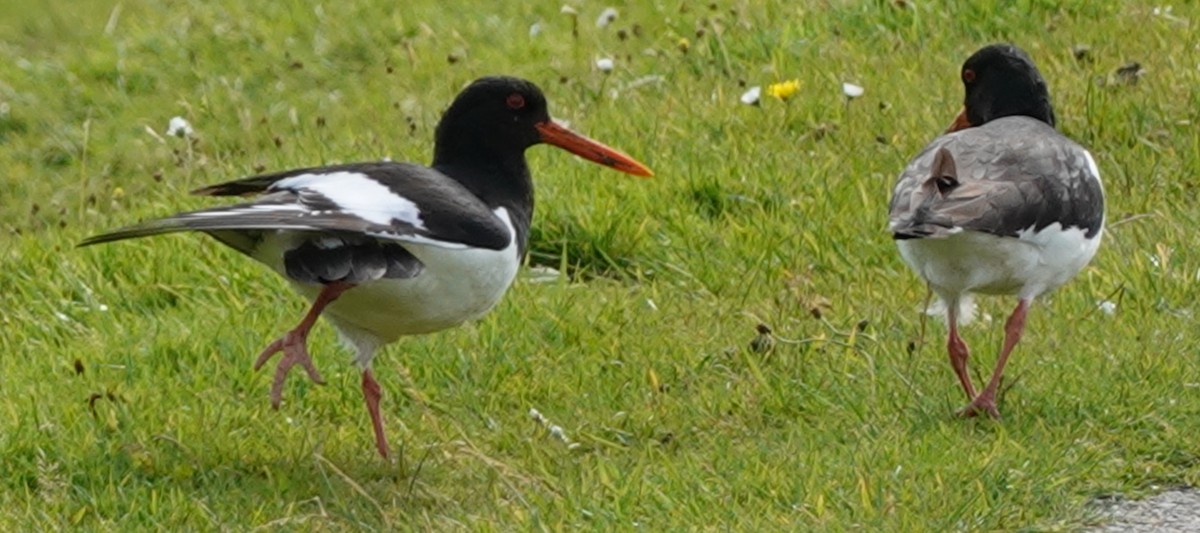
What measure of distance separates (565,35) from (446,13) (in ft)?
3.07

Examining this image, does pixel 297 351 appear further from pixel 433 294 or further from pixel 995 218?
pixel 995 218

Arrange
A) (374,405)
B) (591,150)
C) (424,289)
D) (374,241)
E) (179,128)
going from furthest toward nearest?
1. (179,128)
2. (591,150)
3. (374,405)
4. (424,289)
5. (374,241)

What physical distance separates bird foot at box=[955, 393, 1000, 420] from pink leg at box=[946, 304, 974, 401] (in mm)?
130

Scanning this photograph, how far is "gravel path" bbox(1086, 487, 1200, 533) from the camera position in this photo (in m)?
5.06

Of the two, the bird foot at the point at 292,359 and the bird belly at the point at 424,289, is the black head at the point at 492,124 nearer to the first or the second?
the bird belly at the point at 424,289

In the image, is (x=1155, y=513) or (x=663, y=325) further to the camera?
(x=663, y=325)

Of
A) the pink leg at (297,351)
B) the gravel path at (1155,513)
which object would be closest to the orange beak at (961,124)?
the gravel path at (1155,513)

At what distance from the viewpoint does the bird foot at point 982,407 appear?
5793 mm

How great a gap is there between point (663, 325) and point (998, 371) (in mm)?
1302

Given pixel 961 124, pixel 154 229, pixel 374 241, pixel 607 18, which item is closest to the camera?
pixel 154 229

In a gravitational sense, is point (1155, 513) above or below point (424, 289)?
below

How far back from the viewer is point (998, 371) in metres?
5.82

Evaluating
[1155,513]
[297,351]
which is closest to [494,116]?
[297,351]

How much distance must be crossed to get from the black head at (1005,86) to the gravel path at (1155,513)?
5.58 feet
